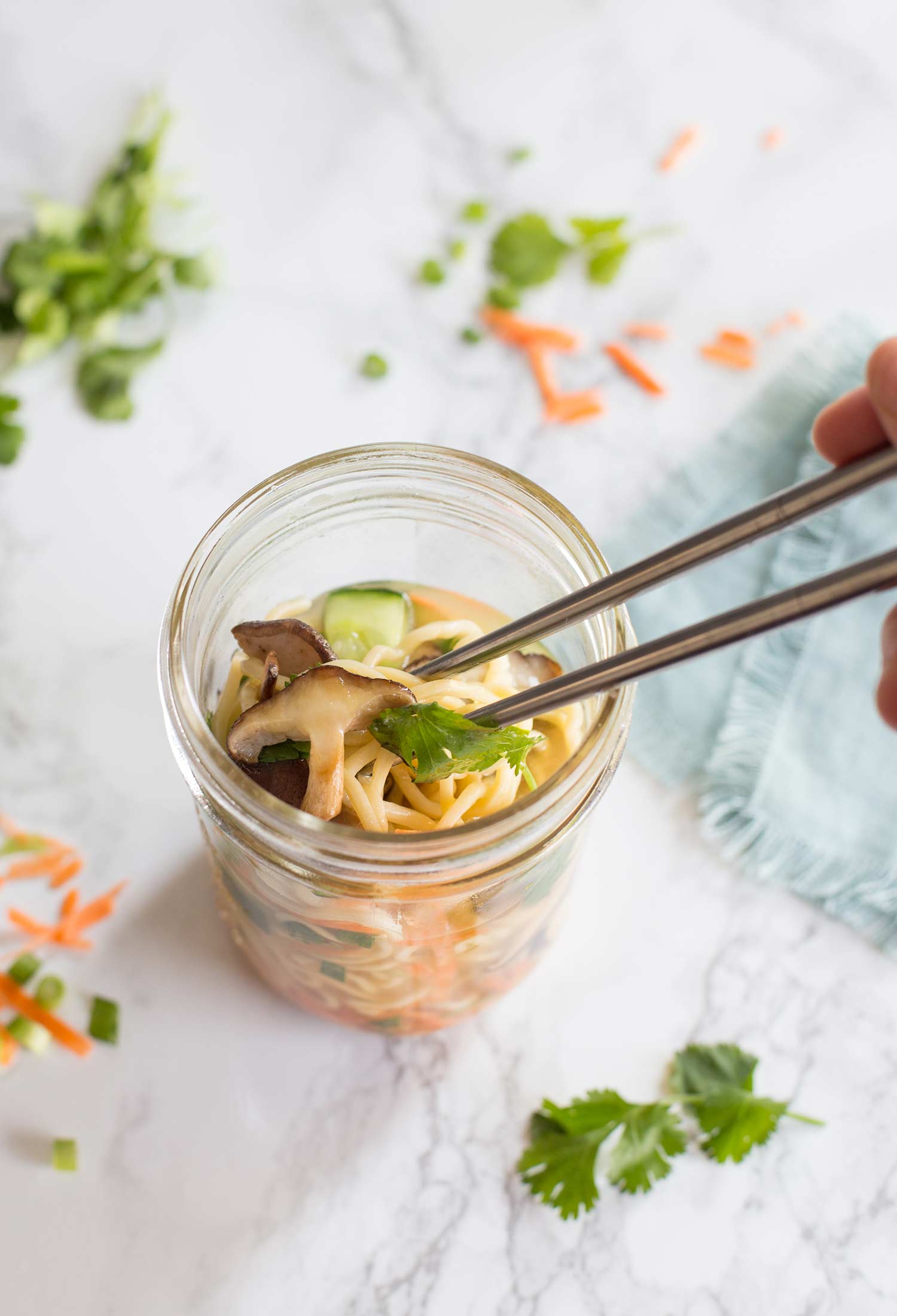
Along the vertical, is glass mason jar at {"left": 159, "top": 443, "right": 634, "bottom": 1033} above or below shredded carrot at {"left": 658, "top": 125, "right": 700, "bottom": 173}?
below

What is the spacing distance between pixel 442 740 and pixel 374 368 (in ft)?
3.55

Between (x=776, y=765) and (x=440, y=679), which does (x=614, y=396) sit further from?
(x=440, y=679)

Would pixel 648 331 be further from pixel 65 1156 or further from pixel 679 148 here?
pixel 65 1156

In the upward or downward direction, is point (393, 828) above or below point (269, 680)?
below

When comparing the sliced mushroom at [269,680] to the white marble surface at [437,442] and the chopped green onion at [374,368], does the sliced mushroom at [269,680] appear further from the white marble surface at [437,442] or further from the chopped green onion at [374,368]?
the chopped green onion at [374,368]

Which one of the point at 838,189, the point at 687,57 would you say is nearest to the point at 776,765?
the point at 838,189

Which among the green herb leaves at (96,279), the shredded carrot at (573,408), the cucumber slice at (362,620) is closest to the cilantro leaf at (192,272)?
the green herb leaves at (96,279)

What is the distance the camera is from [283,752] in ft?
4.46

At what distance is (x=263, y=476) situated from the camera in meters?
2.09

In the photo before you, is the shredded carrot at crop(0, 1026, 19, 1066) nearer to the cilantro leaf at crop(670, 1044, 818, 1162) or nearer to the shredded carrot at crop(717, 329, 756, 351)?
the cilantro leaf at crop(670, 1044, 818, 1162)

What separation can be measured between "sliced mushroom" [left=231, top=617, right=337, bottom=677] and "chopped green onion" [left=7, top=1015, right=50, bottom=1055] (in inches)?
27.9

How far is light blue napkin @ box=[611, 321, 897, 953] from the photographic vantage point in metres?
1.87

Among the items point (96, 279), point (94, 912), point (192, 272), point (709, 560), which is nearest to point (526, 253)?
point (192, 272)

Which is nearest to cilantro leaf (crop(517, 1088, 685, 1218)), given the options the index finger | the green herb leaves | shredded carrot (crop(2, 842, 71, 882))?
shredded carrot (crop(2, 842, 71, 882))
